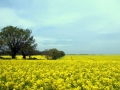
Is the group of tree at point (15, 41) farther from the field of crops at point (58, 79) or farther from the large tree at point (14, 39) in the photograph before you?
the field of crops at point (58, 79)

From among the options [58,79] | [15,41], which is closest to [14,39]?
[15,41]

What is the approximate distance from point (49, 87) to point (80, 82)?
1.75 meters

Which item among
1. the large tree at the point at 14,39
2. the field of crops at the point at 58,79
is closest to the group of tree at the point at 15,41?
the large tree at the point at 14,39

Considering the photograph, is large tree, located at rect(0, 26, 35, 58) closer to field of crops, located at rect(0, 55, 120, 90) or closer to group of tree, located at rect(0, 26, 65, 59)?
group of tree, located at rect(0, 26, 65, 59)

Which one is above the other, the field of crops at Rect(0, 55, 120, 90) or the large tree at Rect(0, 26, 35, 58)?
the large tree at Rect(0, 26, 35, 58)

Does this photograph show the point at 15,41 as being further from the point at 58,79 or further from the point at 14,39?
the point at 58,79

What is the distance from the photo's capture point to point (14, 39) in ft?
219

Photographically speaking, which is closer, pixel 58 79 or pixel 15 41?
pixel 58 79

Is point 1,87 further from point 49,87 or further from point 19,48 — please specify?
point 19,48

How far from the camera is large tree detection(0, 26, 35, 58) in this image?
66.0m

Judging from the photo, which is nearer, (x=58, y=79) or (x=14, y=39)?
(x=58, y=79)

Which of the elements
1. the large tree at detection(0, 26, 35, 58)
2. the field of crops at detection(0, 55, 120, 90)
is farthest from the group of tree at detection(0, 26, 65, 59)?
the field of crops at detection(0, 55, 120, 90)

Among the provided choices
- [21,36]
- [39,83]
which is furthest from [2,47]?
[39,83]

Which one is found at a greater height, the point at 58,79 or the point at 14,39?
the point at 14,39
